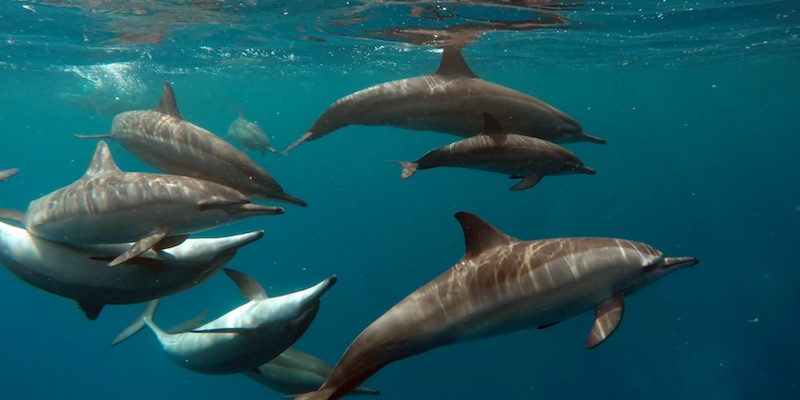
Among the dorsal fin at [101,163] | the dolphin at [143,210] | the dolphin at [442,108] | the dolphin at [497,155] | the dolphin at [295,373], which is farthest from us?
the dolphin at [295,373]

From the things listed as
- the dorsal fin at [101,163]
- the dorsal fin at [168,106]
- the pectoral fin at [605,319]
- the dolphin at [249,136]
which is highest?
the dorsal fin at [168,106]

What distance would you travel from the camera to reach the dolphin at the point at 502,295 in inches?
177

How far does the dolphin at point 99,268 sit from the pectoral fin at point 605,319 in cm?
342

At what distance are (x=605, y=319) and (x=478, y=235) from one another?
4.70ft

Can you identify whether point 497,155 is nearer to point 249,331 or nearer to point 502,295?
point 502,295

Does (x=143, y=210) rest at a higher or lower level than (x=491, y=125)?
lower

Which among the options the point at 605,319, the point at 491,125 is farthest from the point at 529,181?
the point at 605,319

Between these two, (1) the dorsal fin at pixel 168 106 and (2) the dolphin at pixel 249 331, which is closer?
(2) the dolphin at pixel 249 331

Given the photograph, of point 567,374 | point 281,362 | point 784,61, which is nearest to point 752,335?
point 567,374

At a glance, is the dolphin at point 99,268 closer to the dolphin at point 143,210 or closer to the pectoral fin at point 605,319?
the dolphin at point 143,210

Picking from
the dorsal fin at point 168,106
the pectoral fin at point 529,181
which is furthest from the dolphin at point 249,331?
the pectoral fin at point 529,181

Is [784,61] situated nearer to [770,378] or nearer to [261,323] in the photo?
[770,378]

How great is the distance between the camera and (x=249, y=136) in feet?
61.2

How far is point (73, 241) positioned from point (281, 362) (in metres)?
4.35
